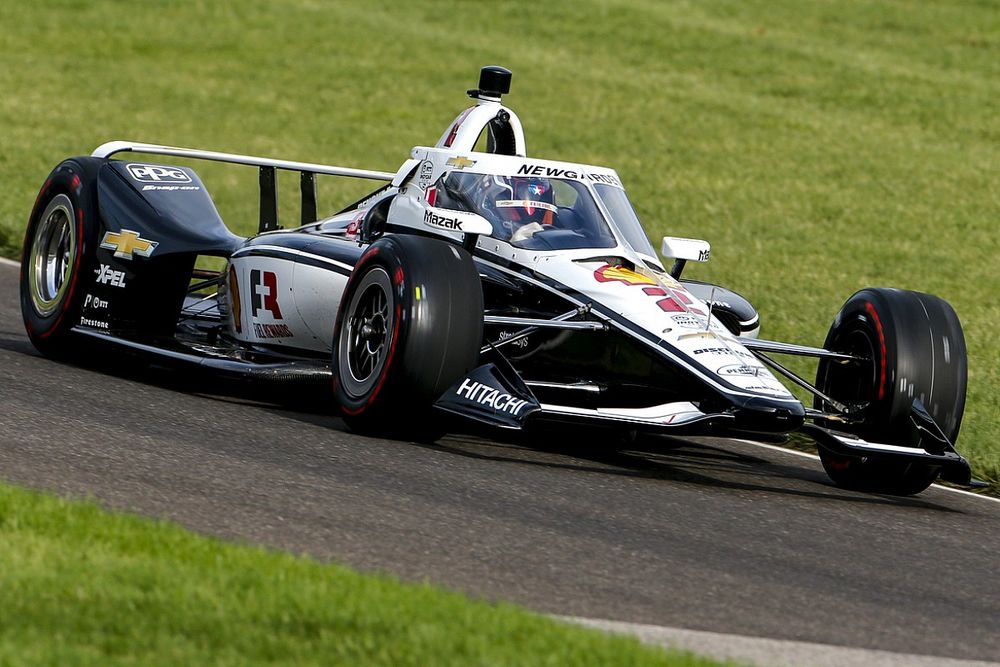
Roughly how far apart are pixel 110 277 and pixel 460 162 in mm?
2239

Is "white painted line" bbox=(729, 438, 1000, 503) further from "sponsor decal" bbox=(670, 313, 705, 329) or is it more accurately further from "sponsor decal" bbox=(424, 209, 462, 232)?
"sponsor decal" bbox=(424, 209, 462, 232)

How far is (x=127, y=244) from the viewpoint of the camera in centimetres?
938

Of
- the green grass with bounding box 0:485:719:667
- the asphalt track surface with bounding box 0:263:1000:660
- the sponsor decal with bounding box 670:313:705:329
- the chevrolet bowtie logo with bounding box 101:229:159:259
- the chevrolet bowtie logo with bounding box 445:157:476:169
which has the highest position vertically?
the chevrolet bowtie logo with bounding box 445:157:476:169

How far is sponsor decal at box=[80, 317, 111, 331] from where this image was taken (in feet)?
30.4

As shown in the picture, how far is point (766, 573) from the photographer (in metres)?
5.78

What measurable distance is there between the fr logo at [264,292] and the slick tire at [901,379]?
3.09m

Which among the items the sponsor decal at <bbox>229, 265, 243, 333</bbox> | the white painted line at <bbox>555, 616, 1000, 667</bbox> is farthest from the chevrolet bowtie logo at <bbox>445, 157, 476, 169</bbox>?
the white painted line at <bbox>555, 616, 1000, 667</bbox>

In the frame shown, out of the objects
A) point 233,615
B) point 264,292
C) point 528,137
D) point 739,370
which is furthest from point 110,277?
point 528,137

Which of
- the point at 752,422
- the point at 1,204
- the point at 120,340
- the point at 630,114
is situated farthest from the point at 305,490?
the point at 630,114

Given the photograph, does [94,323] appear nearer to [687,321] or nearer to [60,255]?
[60,255]

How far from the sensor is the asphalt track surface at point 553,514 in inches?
207

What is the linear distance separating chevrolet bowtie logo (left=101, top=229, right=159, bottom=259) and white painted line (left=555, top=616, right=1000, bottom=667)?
17.2ft

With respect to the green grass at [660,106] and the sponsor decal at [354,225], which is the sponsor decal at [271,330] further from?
the green grass at [660,106]

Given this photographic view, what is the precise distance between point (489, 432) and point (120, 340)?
2.23 m
